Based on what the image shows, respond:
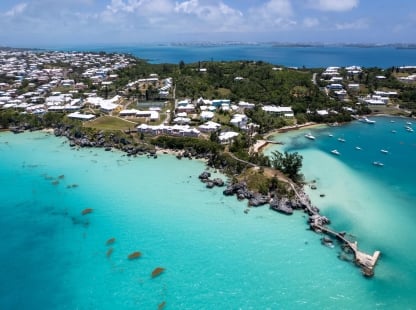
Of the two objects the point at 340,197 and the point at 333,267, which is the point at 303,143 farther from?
the point at 333,267

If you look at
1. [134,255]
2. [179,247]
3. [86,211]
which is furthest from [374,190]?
[86,211]

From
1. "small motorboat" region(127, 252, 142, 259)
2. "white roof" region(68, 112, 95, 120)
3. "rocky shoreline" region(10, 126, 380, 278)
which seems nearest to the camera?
"small motorboat" region(127, 252, 142, 259)

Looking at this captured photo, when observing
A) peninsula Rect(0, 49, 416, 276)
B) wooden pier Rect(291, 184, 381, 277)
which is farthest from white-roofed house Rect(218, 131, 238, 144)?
wooden pier Rect(291, 184, 381, 277)

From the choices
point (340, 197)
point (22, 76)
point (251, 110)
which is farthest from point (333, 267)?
point (22, 76)

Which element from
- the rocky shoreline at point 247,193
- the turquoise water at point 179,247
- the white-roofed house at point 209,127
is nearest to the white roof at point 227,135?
the white-roofed house at point 209,127

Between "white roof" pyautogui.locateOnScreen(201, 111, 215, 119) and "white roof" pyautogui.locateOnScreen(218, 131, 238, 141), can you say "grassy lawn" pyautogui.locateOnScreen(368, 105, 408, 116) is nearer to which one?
"white roof" pyautogui.locateOnScreen(201, 111, 215, 119)
